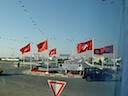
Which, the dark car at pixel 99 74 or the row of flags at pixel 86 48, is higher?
the row of flags at pixel 86 48

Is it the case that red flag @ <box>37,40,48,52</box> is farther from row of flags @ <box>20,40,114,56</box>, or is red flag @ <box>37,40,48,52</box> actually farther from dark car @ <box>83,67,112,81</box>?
dark car @ <box>83,67,112,81</box>

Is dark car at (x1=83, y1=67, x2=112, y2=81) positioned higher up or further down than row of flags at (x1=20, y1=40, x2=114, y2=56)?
further down

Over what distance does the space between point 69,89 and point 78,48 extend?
1369 mm

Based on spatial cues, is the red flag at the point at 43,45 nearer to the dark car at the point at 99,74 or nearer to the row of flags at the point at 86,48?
the row of flags at the point at 86,48

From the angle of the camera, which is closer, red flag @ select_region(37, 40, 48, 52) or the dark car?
the dark car

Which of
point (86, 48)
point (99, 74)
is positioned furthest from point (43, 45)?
point (99, 74)

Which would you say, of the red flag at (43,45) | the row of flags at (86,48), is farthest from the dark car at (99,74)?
the red flag at (43,45)

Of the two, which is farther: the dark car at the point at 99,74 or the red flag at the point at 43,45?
the red flag at the point at 43,45

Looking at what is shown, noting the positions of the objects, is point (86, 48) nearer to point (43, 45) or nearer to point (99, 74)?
point (99, 74)

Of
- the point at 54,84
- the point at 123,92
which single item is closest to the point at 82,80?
the point at 54,84

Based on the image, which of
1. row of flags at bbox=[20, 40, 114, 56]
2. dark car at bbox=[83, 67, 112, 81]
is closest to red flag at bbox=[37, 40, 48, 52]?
row of flags at bbox=[20, 40, 114, 56]

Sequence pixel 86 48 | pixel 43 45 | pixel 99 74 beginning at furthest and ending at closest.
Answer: pixel 43 45 → pixel 86 48 → pixel 99 74

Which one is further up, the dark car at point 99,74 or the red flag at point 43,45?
the red flag at point 43,45

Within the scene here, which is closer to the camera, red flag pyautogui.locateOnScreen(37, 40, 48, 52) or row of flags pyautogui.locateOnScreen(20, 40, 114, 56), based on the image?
row of flags pyautogui.locateOnScreen(20, 40, 114, 56)
